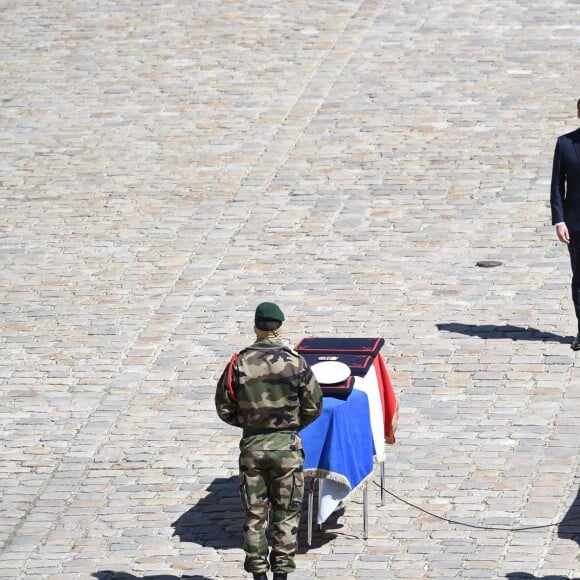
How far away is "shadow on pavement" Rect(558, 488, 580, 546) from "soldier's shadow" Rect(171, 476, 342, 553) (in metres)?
1.51

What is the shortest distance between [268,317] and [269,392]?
17.5 inches

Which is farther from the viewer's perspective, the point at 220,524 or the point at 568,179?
the point at 568,179

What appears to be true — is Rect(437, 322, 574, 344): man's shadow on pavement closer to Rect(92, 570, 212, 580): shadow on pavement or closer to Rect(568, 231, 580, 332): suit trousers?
Rect(568, 231, 580, 332): suit trousers

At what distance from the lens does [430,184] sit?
54.8ft

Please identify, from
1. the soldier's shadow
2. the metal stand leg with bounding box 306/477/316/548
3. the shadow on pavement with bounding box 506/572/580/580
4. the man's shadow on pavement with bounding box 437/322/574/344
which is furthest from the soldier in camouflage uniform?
the man's shadow on pavement with bounding box 437/322/574/344

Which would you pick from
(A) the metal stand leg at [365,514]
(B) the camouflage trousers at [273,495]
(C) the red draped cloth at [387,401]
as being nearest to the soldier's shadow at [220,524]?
(A) the metal stand leg at [365,514]

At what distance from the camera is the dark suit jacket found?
12.3m

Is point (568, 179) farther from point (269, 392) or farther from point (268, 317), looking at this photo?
point (269, 392)

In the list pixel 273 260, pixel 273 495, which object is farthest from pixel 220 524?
pixel 273 260

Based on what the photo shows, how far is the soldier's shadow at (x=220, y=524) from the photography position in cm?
983

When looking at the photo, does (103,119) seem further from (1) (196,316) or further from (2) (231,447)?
(2) (231,447)

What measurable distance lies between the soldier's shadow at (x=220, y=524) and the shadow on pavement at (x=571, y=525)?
151 cm

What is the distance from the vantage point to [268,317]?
8.70 meters

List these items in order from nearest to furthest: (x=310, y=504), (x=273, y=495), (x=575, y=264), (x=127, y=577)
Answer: (x=273, y=495)
(x=127, y=577)
(x=310, y=504)
(x=575, y=264)
